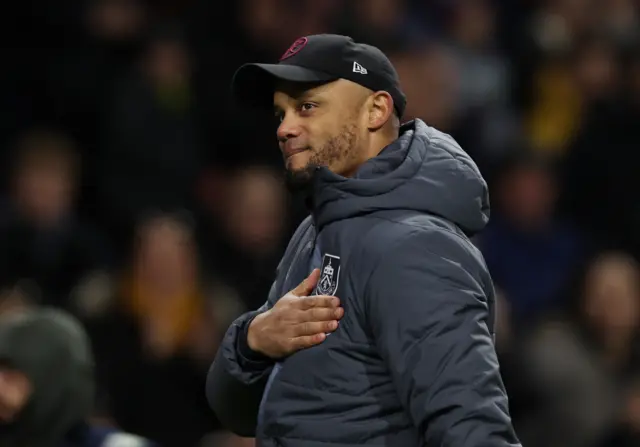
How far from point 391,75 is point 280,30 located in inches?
197

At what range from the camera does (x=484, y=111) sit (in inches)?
320

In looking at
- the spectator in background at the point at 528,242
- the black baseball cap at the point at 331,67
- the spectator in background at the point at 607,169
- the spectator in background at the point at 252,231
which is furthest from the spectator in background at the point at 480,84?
the black baseball cap at the point at 331,67

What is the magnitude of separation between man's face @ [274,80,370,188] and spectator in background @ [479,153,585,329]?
165 inches

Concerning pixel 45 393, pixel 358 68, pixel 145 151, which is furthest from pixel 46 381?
pixel 145 151

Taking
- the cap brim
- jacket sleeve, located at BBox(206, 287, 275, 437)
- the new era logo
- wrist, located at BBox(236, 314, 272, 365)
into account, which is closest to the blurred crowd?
jacket sleeve, located at BBox(206, 287, 275, 437)

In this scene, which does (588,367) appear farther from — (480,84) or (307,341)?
(307,341)

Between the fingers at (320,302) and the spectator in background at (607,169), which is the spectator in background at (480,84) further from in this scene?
the fingers at (320,302)

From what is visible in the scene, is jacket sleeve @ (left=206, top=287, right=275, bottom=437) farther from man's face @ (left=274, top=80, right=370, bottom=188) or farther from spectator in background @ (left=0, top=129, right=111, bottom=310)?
spectator in background @ (left=0, top=129, right=111, bottom=310)

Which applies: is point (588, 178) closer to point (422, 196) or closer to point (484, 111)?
point (484, 111)

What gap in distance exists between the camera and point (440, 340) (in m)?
2.72

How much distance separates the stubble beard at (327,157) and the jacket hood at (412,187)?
0.04 metres

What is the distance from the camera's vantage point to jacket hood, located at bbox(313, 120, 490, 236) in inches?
114

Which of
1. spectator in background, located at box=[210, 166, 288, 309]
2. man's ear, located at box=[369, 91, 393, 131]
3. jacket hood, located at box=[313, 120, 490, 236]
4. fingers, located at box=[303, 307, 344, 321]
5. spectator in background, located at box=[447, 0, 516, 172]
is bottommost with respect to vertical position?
spectator in background, located at box=[210, 166, 288, 309]

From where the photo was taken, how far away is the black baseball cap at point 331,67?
3.02 metres
